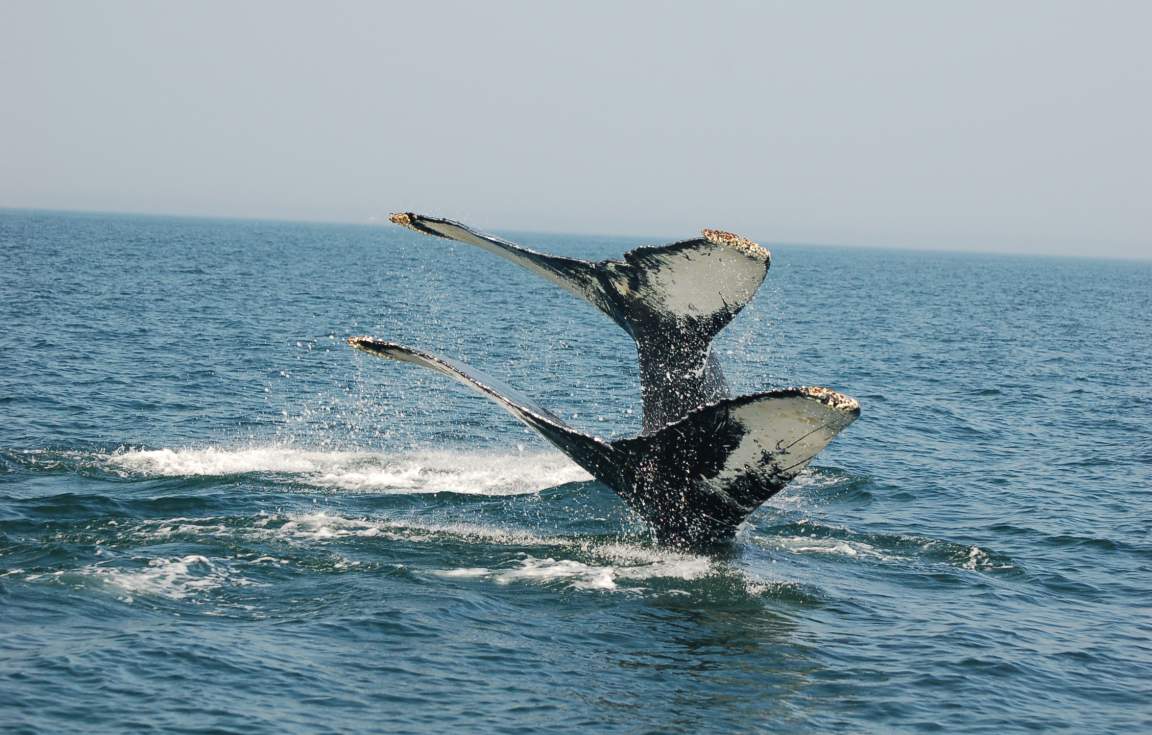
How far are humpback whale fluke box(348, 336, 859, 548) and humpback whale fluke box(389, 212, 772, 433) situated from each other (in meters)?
0.75

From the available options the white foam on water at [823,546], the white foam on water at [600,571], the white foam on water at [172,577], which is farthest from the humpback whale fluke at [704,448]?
the white foam on water at [172,577]

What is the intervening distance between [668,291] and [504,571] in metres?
4.47

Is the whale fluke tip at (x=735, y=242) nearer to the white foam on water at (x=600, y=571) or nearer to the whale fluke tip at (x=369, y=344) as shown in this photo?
the whale fluke tip at (x=369, y=344)

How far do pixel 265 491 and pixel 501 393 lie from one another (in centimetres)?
716

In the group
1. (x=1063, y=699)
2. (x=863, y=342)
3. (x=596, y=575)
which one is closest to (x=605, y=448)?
(x=596, y=575)

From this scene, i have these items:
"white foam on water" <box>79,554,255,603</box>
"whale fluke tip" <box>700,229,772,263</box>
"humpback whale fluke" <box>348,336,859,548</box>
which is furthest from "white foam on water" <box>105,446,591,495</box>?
"whale fluke tip" <box>700,229,772,263</box>

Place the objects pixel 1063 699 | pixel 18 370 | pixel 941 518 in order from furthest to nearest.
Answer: pixel 18 370 → pixel 941 518 → pixel 1063 699

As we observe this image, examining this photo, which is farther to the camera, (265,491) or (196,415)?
(196,415)

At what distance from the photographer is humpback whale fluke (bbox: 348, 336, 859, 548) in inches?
431

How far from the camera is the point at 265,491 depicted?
18.2m

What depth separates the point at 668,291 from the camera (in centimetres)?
1220

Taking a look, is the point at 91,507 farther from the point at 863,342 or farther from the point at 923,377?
the point at 863,342

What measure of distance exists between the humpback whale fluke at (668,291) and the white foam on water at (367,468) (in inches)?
254

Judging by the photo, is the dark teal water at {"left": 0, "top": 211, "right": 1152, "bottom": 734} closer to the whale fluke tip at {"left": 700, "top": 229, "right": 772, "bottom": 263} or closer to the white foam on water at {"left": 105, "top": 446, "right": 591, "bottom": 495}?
the white foam on water at {"left": 105, "top": 446, "right": 591, "bottom": 495}
